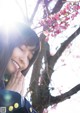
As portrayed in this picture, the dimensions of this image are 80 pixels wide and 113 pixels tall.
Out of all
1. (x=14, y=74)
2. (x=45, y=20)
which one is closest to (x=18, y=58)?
(x=14, y=74)

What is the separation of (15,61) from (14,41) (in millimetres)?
90

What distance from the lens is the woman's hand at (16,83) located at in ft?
3.32

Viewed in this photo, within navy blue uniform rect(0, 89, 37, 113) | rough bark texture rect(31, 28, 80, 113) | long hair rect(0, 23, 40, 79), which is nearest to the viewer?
navy blue uniform rect(0, 89, 37, 113)

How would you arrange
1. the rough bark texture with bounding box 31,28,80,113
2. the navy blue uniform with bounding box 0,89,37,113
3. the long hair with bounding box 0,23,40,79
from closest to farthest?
the navy blue uniform with bounding box 0,89,37,113
the long hair with bounding box 0,23,40,79
the rough bark texture with bounding box 31,28,80,113

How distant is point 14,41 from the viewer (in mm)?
1008

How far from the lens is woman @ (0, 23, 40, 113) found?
83cm

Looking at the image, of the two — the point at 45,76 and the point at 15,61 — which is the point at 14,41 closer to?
the point at 15,61

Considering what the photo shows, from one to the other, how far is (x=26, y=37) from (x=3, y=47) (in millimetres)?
171

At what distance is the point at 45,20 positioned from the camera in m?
6.32

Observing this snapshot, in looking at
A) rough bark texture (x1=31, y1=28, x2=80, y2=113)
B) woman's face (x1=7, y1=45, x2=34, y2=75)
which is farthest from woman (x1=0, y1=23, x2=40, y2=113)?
rough bark texture (x1=31, y1=28, x2=80, y2=113)

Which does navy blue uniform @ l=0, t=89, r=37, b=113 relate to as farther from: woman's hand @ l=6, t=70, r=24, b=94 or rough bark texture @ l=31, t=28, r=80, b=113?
rough bark texture @ l=31, t=28, r=80, b=113

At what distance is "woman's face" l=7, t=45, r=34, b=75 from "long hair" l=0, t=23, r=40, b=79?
2cm

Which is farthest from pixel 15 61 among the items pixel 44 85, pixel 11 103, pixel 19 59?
pixel 44 85

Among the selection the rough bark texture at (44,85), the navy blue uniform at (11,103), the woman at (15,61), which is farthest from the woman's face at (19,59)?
the rough bark texture at (44,85)
